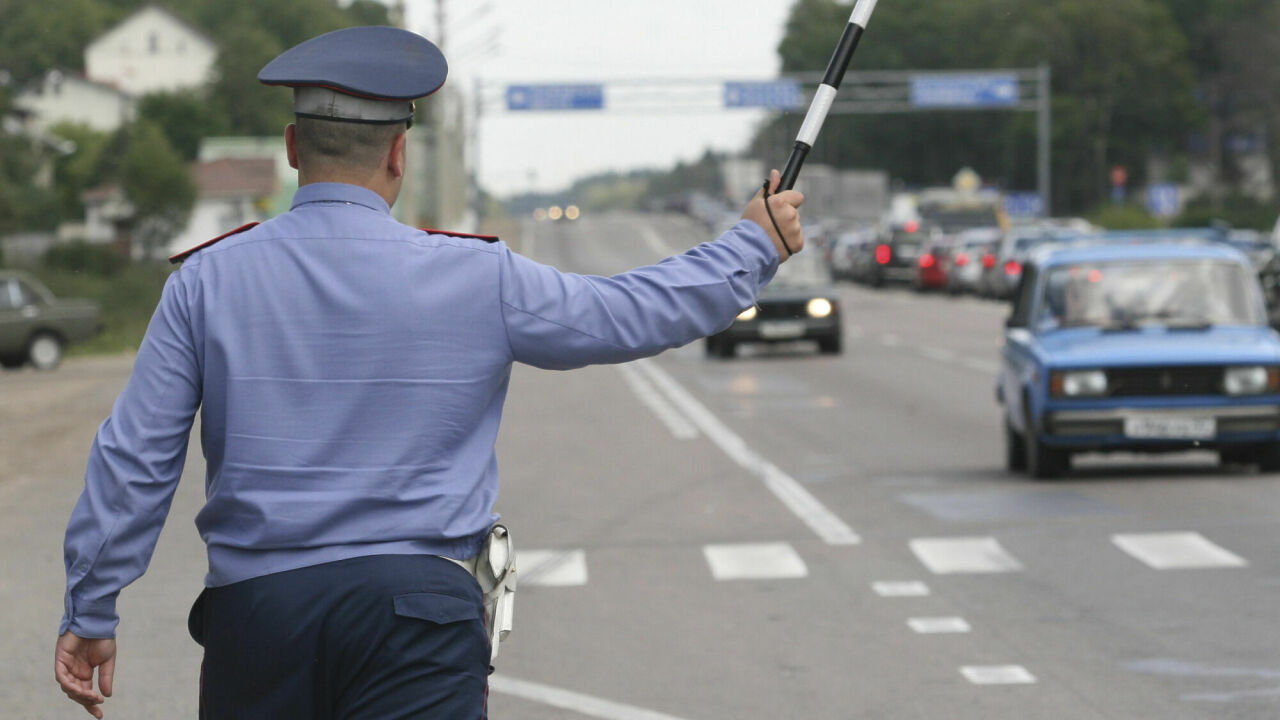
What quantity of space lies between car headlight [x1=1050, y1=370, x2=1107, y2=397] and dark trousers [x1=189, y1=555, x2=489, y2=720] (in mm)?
10478

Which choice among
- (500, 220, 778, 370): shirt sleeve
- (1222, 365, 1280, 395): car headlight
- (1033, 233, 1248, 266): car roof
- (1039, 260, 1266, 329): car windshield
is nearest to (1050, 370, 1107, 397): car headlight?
(1222, 365, 1280, 395): car headlight

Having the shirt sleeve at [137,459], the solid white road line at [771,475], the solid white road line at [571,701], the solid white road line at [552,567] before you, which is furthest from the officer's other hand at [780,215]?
the solid white road line at [771,475]

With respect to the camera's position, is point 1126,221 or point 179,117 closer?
point 1126,221

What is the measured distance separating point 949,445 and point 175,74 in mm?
133541

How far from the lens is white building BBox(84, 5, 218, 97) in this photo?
472ft

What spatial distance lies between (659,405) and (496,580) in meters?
19.3

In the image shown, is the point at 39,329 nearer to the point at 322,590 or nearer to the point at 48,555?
the point at 48,555

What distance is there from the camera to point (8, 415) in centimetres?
2314

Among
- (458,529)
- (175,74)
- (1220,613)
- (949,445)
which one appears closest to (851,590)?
(1220,613)

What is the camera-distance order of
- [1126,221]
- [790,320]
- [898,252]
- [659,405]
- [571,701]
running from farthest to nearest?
[1126,221] → [898,252] → [790,320] → [659,405] → [571,701]

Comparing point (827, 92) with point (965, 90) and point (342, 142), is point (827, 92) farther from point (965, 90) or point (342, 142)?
point (965, 90)

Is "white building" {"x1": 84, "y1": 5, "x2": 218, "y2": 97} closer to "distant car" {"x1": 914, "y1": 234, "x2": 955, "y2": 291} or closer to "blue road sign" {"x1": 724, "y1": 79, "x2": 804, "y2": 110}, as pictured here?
"blue road sign" {"x1": 724, "y1": 79, "x2": 804, "y2": 110}

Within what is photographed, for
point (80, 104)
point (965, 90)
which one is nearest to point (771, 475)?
point (965, 90)

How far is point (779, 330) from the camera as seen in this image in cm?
3234
